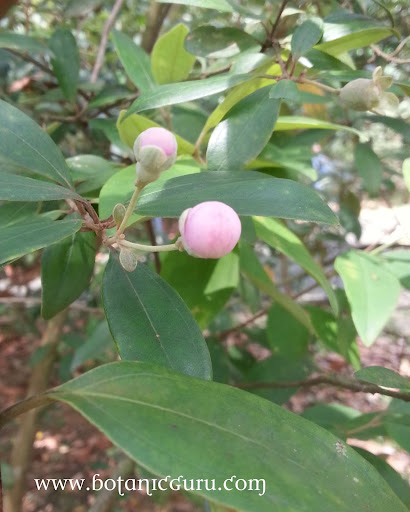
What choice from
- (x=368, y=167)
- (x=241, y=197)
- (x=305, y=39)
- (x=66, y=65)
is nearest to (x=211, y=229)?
(x=241, y=197)

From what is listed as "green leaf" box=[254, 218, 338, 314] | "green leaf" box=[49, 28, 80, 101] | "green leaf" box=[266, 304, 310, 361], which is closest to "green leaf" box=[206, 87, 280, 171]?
"green leaf" box=[254, 218, 338, 314]

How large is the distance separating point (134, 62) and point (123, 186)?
0.31 meters

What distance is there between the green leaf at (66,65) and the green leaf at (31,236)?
53cm

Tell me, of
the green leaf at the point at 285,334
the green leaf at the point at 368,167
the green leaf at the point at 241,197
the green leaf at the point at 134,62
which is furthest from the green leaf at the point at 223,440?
the green leaf at the point at 368,167

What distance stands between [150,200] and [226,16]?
1336mm

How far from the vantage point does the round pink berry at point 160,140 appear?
1.27 ft

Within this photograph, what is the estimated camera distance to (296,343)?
101 cm

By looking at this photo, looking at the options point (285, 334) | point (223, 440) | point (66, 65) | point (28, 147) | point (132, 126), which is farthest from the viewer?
point (285, 334)

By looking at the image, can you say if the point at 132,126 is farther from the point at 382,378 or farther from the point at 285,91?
A: the point at 382,378

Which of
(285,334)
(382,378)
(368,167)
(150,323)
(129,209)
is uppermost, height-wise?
(129,209)

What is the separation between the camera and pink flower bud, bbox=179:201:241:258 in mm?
335

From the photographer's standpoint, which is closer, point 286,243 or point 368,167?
point 286,243

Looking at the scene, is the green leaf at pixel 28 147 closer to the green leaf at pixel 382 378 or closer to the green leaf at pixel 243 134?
the green leaf at pixel 243 134

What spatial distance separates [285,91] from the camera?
0.48 meters
